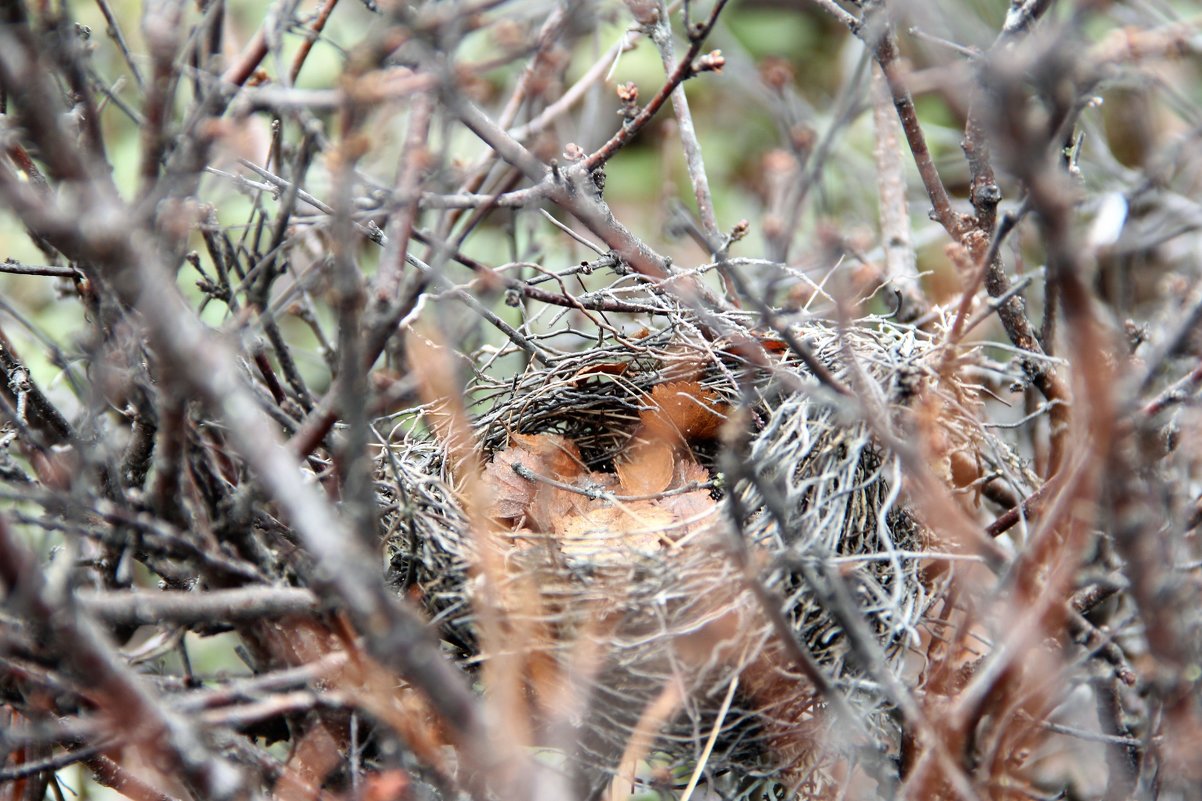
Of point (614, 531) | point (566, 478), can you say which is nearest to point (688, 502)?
point (614, 531)

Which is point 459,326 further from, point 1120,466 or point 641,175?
point 641,175

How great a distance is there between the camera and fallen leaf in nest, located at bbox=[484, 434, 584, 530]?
1.78m

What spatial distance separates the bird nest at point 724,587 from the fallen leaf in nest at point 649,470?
0.34 ft

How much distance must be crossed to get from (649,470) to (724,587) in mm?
577

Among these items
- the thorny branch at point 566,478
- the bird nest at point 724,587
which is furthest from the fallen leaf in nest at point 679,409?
the bird nest at point 724,587

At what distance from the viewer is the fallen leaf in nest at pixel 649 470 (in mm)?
1876

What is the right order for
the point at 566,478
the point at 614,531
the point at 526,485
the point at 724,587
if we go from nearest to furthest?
the point at 724,587 → the point at 614,531 → the point at 526,485 → the point at 566,478

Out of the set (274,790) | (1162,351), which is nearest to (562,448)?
(274,790)

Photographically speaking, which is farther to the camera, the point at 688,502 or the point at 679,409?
the point at 679,409

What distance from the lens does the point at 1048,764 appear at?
2.47 metres

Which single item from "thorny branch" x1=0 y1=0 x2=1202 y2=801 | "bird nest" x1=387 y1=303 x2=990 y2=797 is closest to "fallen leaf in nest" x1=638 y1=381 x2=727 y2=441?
"thorny branch" x1=0 y1=0 x2=1202 y2=801

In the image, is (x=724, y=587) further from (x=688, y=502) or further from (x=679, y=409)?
(x=679, y=409)

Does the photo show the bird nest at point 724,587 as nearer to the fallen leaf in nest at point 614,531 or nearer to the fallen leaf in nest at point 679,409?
the fallen leaf in nest at point 614,531

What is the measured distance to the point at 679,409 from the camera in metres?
1.91
